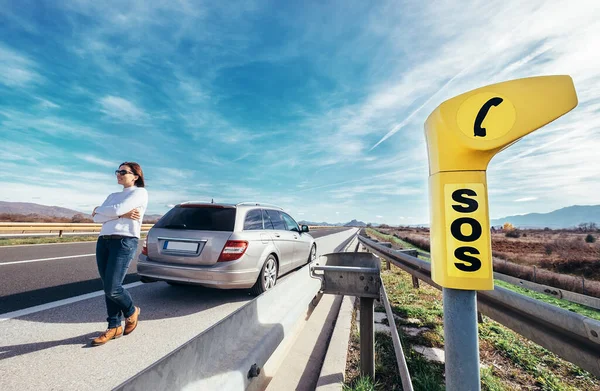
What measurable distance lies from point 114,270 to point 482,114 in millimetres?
3679

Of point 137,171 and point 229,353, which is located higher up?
point 137,171

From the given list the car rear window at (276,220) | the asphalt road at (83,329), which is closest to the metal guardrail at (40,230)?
the asphalt road at (83,329)

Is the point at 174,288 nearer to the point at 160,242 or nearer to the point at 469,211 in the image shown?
the point at 160,242

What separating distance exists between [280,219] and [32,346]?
4.44 m

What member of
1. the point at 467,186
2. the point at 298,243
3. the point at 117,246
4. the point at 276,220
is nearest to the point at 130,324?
the point at 117,246

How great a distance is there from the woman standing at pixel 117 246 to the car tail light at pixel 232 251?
137 cm

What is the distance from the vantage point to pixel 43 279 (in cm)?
563

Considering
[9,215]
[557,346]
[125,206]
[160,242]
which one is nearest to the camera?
[557,346]

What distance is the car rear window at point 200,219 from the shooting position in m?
4.70

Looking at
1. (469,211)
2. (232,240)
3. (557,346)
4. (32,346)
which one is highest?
(469,211)

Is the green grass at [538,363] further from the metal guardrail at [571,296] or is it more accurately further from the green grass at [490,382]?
the metal guardrail at [571,296]

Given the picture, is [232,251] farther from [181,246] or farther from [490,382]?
[490,382]

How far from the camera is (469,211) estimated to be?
1077 millimetres

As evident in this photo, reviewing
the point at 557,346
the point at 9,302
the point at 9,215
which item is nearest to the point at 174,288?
the point at 9,302
